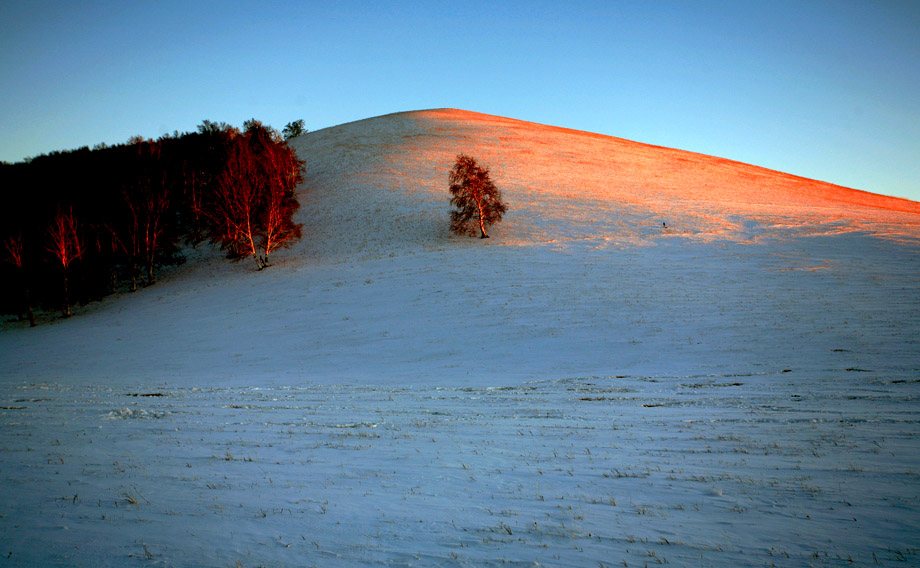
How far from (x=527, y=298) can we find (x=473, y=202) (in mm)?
17350

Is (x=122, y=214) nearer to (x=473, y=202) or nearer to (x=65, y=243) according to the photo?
(x=65, y=243)

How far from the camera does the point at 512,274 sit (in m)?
25.6

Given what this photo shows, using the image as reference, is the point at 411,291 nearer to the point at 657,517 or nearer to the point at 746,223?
the point at 657,517

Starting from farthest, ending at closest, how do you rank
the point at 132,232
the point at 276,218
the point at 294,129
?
the point at 294,129 < the point at 276,218 < the point at 132,232

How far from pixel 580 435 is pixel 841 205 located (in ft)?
185

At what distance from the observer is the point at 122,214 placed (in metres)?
34.8

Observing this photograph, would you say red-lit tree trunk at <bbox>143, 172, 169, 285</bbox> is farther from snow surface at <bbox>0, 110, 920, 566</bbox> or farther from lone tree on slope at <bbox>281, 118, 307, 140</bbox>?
lone tree on slope at <bbox>281, 118, 307, 140</bbox>

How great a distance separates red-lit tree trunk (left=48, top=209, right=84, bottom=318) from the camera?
29962mm

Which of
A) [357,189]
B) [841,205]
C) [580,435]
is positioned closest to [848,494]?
[580,435]

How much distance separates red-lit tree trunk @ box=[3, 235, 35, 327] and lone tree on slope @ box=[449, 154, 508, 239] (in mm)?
29704

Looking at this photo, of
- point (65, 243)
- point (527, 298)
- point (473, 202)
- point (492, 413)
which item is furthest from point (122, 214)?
point (492, 413)

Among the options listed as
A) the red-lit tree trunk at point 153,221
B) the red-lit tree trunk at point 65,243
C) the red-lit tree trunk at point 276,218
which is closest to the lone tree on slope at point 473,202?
the red-lit tree trunk at point 276,218

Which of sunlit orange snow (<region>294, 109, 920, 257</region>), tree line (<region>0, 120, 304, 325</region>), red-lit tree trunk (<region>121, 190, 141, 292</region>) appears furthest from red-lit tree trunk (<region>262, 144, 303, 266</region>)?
red-lit tree trunk (<region>121, 190, 141, 292</region>)

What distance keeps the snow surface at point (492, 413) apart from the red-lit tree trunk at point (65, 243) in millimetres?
2795
